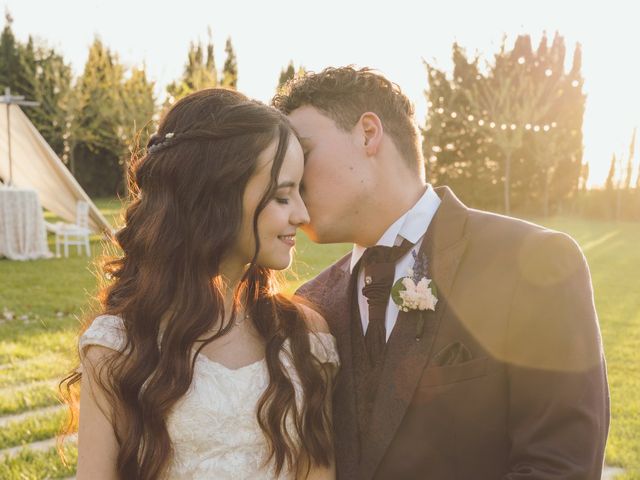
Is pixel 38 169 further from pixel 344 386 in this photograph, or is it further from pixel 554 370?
pixel 554 370

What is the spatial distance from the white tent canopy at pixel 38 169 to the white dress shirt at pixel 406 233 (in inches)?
524

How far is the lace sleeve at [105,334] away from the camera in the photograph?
228 cm

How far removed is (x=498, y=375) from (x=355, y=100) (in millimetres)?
1159

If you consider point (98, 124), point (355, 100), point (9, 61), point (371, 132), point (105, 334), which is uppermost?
point (9, 61)

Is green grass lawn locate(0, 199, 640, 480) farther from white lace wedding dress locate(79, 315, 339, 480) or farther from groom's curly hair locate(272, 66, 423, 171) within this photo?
groom's curly hair locate(272, 66, 423, 171)

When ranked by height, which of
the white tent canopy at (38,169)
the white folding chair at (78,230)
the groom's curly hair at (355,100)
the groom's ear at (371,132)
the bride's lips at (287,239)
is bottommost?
the white folding chair at (78,230)

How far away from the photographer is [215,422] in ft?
7.81

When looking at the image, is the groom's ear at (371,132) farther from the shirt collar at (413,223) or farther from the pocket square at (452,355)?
the pocket square at (452,355)

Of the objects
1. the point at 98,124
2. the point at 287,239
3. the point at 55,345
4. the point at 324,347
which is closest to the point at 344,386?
the point at 324,347

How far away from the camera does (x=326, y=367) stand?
8.50 ft

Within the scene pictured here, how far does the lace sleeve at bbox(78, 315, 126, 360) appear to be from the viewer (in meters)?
2.28

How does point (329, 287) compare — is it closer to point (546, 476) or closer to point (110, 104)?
point (546, 476)

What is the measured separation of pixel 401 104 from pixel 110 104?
3219 cm

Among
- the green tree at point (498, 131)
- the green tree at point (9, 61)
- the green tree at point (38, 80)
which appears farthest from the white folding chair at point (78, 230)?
the green tree at point (9, 61)
